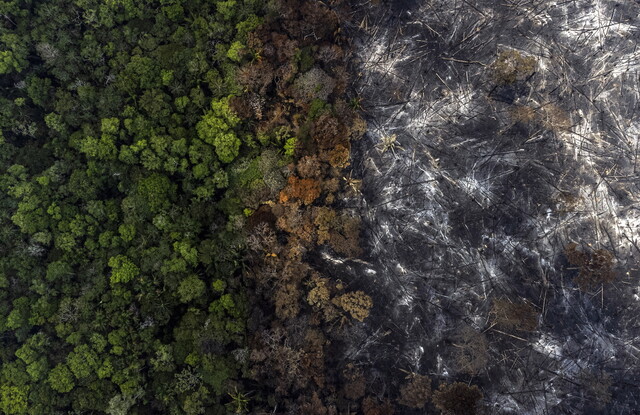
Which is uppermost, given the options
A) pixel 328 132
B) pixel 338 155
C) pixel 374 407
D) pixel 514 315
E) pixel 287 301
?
pixel 328 132

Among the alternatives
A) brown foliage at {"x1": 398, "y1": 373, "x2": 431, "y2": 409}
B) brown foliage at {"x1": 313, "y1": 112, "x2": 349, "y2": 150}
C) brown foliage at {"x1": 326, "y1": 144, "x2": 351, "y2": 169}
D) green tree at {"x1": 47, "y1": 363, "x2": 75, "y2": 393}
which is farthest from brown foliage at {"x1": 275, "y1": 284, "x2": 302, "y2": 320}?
green tree at {"x1": 47, "y1": 363, "x2": 75, "y2": 393}

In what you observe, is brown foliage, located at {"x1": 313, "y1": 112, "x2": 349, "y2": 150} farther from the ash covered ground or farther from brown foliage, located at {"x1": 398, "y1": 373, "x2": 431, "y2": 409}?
brown foliage, located at {"x1": 398, "y1": 373, "x2": 431, "y2": 409}

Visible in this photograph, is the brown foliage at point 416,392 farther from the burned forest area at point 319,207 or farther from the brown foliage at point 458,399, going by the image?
the brown foliage at point 458,399

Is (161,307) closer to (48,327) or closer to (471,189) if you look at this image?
(48,327)

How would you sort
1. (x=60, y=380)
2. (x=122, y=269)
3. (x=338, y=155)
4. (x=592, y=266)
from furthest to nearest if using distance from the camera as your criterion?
(x=338, y=155), (x=592, y=266), (x=122, y=269), (x=60, y=380)

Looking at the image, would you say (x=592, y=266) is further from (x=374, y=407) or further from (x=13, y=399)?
(x=13, y=399)

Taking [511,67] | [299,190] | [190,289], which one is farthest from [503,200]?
[190,289]

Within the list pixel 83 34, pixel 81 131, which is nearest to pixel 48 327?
pixel 81 131
